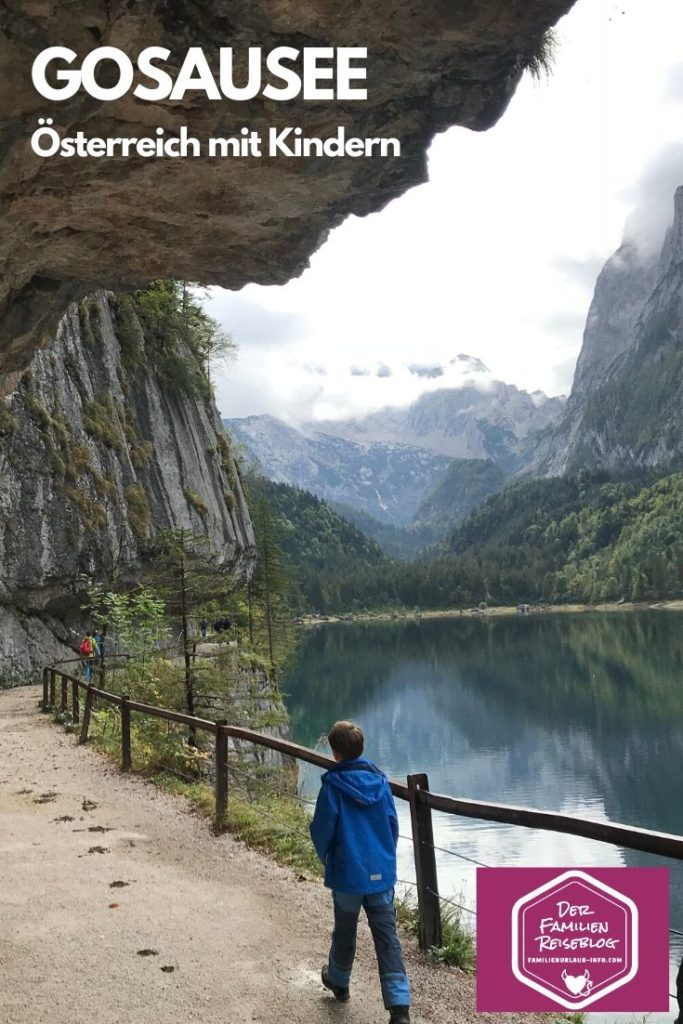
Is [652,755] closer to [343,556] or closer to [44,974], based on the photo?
[44,974]

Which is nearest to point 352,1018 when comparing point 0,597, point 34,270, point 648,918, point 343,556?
point 648,918

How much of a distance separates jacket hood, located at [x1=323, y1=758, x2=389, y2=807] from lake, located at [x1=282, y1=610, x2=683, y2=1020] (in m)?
4.59

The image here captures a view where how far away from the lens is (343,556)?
199125 millimetres

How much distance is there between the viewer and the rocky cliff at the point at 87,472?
23438 millimetres

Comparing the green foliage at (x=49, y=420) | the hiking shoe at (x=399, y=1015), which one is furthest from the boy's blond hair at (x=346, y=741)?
the green foliage at (x=49, y=420)

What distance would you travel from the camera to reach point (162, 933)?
607 centimetres

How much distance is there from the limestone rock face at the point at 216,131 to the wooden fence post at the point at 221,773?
569 cm

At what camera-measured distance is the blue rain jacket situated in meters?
4.45

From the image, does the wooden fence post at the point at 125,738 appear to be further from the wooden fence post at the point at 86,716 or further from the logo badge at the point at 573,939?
the logo badge at the point at 573,939

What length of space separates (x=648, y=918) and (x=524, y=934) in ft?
2.27

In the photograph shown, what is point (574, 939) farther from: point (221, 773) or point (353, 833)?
point (221, 773)

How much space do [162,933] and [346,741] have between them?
2822 millimetres

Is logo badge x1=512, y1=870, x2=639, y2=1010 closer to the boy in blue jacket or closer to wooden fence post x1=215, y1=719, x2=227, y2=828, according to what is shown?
the boy in blue jacket

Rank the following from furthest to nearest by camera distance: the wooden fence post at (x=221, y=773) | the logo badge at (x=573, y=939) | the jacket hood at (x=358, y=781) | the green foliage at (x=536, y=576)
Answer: the green foliage at (x=536, y=576) < the wooden fence post at (x=221, y=773) < the jacket hood at (x=358, y=781) < the logo badge at (x=573, y=939)
